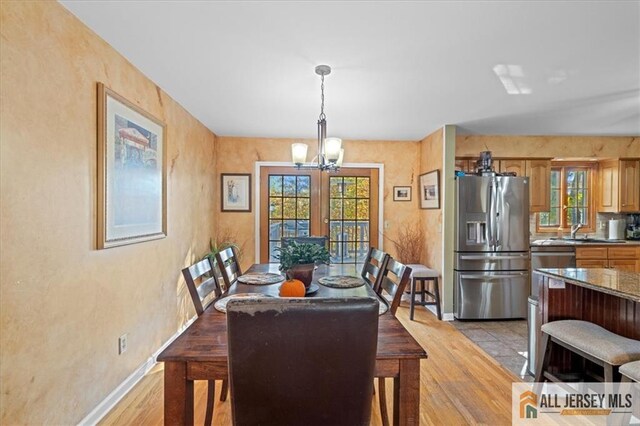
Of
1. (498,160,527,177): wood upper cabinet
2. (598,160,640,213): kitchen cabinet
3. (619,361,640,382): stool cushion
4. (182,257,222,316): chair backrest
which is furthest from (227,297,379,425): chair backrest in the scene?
(598,160,640,213): kitchen cabinet

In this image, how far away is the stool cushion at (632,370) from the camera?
1.64m

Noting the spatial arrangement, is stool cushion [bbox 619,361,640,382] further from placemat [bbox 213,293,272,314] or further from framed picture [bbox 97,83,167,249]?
framed picture [bbox 97,83,167,249]

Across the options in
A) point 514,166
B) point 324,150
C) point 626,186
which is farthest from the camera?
point 626,186

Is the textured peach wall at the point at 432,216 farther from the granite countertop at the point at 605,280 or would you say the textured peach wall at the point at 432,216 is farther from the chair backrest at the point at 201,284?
the chair backrest at the point at 201,284

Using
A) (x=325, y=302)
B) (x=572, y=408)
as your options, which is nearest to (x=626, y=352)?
(x=572, y=408)

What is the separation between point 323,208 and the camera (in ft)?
16.2

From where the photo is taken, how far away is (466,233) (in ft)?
13.3

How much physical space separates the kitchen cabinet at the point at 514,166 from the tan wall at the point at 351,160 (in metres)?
1.13

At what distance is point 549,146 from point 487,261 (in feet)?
6.82

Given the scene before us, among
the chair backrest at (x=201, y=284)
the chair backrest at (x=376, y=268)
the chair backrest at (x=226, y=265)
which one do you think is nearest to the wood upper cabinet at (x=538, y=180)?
the chair backrest at (x=376, y=268)

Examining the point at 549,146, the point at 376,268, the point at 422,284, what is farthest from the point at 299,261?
the point at 549,146

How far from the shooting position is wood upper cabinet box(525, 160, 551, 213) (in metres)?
4.63

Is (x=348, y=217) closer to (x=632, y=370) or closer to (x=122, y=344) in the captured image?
(x=122, y=344)

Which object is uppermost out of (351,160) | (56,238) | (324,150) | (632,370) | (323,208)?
(351,160)
